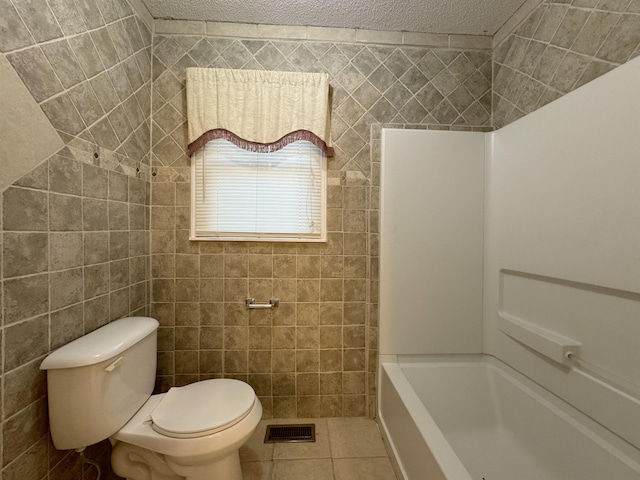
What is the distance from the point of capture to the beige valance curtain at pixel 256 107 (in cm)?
153

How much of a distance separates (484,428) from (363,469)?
26.6 inches

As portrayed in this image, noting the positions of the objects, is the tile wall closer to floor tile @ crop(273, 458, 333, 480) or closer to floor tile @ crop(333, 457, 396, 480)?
floor tile @ crop(333, 457, 396, 480)

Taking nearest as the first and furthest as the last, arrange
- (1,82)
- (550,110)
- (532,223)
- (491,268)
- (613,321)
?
(1,82)
(613,321)
(550,110)
(532,223)
(491,268)

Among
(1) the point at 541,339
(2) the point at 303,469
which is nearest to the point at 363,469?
(2) the point at 303,469

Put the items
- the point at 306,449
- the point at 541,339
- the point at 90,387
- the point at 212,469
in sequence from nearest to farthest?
the point at 90,387, the point at 212,469, the point at 541,339, the point at 306,449

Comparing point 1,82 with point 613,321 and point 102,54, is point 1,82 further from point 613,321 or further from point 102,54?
point 613,321

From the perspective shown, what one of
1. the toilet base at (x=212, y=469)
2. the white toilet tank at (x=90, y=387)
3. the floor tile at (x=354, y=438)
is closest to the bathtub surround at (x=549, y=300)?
the floor tile at (x=354, y=438)

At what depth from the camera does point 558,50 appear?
4.15 feet

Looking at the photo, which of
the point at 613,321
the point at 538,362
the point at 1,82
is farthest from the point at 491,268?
the point at 1,82

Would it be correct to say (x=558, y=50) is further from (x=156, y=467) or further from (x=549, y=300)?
(x=156, y=467)

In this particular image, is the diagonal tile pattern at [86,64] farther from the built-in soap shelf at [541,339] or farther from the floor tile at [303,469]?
the built-in soap shelf at [541,339]

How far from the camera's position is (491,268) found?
1547 mm

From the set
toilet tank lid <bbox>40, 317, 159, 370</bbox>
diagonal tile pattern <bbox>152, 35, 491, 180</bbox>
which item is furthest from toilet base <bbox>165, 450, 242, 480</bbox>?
diagonal tile pattern <bbox>152, 35, 491, 180</bbox>

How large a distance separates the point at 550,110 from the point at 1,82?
201 centimetres
